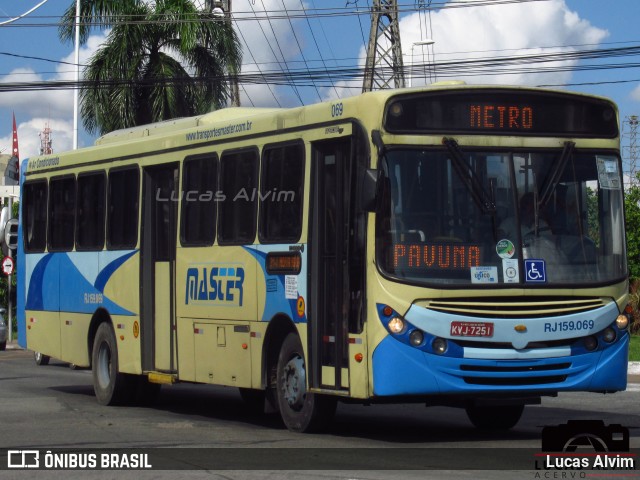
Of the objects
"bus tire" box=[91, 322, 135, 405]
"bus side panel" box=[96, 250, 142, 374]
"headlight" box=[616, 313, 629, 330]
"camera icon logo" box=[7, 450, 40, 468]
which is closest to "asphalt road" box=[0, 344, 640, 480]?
"camera icon logo" box=[7, 450, 40, 468]

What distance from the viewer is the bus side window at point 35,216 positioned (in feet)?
64.2

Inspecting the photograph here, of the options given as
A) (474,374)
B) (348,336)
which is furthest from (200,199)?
(474,374)

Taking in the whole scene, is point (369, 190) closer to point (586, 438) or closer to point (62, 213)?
point (586, 438)

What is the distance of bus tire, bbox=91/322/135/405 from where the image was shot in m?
17.2

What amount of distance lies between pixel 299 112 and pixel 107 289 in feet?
17.4

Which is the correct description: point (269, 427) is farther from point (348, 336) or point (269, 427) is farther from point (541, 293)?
point (541, 293)

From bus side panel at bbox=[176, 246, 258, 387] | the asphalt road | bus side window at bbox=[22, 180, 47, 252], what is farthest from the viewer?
bus side window at bbox=[22, 180, 47, 252]

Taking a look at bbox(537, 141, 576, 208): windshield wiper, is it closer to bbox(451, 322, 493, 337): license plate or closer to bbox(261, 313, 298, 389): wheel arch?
bbox(451, 322, 493, 337): license plate

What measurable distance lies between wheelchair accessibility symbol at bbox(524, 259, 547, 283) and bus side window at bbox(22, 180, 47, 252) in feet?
31.5

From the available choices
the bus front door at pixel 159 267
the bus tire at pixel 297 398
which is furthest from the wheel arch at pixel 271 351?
the bus front door at pixel 159 267

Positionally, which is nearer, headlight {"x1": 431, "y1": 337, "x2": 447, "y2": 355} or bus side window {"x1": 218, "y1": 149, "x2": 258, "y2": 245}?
headlight {"x1": 431, "y1": 337, "x2": 447, "y2": 355}

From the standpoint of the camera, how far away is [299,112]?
43.6 ft

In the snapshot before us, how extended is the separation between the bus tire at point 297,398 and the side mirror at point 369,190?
2.04m

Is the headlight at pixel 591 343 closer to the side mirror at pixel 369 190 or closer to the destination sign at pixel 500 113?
the destination sign at pixel 500 113
